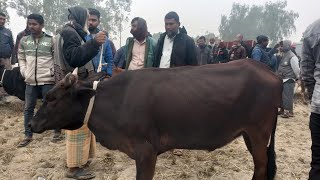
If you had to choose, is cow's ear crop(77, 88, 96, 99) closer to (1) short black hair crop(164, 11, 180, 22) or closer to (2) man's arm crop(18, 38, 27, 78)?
(1) short black hair crop(164, 11, 180, 22)

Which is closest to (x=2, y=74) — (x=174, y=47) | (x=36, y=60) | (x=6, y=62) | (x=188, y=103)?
(x=6, y=62)

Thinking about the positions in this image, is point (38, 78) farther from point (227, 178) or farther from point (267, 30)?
point (267, 30)

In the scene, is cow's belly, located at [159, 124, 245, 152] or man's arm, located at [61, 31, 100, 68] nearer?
cow's belly, located at [159, 124, 245, 152]

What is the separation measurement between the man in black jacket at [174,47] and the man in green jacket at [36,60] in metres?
1.96

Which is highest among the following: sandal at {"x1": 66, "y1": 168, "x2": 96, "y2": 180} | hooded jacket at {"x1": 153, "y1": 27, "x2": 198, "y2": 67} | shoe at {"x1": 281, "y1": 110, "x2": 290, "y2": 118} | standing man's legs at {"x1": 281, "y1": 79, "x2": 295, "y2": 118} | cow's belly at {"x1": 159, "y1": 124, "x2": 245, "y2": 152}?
hooded jacket at {"x1": 153, "y1": 27, "x2": 198, "y2": 67}

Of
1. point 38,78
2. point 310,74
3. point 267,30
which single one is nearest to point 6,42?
point 38,78

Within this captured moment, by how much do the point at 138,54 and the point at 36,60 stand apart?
1854 mm

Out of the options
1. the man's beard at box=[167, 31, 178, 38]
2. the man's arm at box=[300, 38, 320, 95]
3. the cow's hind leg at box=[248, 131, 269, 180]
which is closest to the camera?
the man's arm at box=[300, 38, 320, 95]

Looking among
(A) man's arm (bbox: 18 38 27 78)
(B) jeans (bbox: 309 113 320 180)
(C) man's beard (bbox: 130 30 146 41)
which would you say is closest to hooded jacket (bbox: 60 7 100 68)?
(C) man's beard (bbox: 130 30 146 41)

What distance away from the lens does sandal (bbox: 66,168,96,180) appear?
451 centimetres

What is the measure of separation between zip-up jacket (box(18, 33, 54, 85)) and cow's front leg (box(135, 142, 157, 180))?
2943mm

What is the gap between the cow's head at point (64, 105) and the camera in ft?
11.7

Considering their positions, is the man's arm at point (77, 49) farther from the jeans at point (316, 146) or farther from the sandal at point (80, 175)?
the jeans at point (316, 146)

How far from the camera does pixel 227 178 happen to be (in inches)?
182
